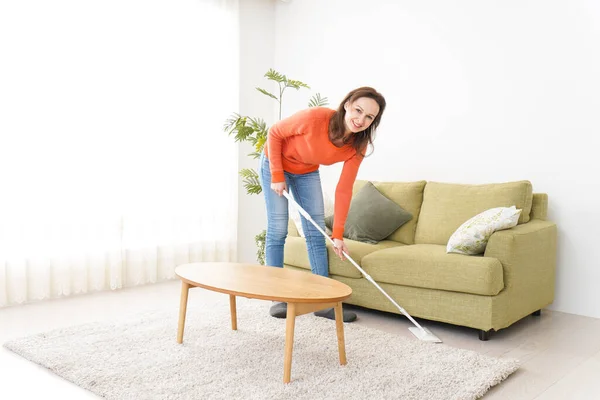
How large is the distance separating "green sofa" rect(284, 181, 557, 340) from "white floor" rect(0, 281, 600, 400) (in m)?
0.11

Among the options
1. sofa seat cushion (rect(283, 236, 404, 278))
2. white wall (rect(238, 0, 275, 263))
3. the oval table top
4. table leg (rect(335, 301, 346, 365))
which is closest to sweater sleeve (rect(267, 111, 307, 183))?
the oval table top

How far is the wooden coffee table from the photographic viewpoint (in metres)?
2.18

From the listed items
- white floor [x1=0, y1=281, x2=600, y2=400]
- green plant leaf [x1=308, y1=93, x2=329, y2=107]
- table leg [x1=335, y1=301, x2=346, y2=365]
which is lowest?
white floor [x1=0, y1=281, x2=600, y2=400]

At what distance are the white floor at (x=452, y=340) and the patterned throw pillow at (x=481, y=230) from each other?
1.49ft

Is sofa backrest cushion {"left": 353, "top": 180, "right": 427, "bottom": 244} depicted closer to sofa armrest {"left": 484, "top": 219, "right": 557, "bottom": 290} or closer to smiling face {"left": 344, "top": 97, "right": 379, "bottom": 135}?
sofa armrest {"left": 484, "top": 219, "right": 557, "bottom": 290}

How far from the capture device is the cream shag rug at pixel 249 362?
2.14 meters

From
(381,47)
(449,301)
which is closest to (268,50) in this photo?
(381,47)

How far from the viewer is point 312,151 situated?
2.87 m

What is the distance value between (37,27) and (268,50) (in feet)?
6.99

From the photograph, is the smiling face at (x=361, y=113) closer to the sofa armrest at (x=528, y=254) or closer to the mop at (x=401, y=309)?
the mop at (x=401, y=309)

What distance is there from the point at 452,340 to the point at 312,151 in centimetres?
120

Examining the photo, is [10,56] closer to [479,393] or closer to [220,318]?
[220,318]

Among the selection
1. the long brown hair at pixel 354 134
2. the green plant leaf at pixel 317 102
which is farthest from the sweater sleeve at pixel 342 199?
the green plant leaf at pixel 317 102

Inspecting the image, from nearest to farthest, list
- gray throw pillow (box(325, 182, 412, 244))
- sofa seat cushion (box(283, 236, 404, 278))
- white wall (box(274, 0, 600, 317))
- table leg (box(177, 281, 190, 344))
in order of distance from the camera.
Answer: table leg (box(177, 281, 190, 344)), sofa seat cushion (box(283, 236, 404, 278)), white wall (box(274, 0, 600, 317)), gray throw pillow (box(325, 182, 412, 244))
